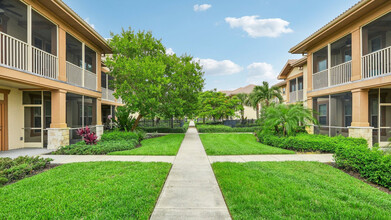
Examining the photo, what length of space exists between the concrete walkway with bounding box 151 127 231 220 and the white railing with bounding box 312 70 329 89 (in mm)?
10626

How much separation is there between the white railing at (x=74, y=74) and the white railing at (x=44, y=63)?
2.77 ft

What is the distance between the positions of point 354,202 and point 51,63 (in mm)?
12235

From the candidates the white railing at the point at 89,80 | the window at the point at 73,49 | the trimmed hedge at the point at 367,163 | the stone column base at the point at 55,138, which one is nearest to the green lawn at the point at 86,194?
the stone column base at the point at 55,138

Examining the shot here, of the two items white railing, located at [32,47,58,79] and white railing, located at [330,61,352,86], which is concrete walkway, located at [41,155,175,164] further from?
white railing, located at [330,61,352,86]

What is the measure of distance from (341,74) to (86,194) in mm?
13342

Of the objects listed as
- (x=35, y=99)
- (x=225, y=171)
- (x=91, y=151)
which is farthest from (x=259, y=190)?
(x=35, y=99)

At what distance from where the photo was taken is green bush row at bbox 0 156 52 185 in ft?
14.6

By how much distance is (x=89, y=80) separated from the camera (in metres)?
10.9

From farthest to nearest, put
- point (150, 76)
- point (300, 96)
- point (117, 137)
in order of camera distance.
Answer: point (300, 96) < point (117, 137) < point (150, 76)

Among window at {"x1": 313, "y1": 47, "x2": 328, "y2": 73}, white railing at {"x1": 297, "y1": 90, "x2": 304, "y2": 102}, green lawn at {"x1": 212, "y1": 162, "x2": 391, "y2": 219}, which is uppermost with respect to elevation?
window at {"x1": 313, "y1": 47, "x2": 328, "y2": 73}

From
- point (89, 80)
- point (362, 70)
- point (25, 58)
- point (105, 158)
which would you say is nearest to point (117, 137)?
point (105, 158)

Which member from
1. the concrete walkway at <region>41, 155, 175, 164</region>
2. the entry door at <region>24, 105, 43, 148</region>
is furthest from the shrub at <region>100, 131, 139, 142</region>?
the entry door at <region>24, 105, 43, 148</region>

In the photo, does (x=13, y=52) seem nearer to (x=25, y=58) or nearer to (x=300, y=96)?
(x=25, y=58)

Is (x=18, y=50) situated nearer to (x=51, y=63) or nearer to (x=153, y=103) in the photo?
(x=51, y=63)
